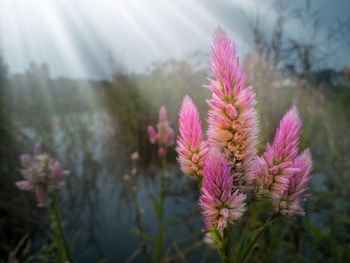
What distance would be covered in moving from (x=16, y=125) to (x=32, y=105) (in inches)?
43.4

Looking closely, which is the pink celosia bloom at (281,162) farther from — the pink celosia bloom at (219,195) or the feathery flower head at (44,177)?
the feathery flower head at (44,177)

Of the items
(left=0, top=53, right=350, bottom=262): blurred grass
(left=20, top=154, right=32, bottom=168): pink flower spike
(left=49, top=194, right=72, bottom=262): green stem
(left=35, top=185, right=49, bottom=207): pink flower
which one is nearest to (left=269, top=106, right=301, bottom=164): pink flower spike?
(left=0, top=53, right=350, bottom=262): blurred grass

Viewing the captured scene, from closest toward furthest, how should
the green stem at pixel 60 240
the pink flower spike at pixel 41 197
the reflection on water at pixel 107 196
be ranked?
the green stem at pixel 60 240, the pink flower spike at pixel 41 197, the reflection on water at pixel 107 196

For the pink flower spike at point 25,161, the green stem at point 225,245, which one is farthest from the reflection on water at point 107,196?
the green stem at point 225,245

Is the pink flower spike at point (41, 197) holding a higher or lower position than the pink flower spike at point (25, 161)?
lower

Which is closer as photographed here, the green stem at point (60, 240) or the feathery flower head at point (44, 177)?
the green stem at point (60, 240)

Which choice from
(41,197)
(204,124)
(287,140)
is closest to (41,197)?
(41,197)

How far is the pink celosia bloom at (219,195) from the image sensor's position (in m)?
0.50

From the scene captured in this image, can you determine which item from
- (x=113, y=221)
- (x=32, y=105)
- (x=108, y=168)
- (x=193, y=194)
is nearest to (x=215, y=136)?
(x=113, y=221)

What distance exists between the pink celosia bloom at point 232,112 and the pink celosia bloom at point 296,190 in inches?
3.5

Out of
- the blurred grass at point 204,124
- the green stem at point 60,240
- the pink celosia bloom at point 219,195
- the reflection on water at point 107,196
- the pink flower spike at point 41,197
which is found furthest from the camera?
the reflection on water at point 107,196

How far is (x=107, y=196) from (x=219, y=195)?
137 inches

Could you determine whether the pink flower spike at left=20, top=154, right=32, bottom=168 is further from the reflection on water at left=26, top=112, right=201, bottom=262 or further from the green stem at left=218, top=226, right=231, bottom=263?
the green stem at left=218, top=226, right=231, bottom=263

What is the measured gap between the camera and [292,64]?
8.03 ft
